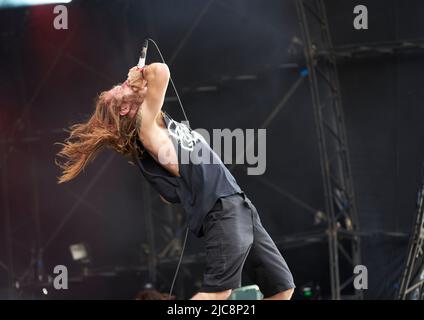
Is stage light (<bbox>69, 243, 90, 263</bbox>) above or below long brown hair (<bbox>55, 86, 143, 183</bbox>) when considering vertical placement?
below

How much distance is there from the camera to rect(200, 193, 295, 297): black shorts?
4422 mm

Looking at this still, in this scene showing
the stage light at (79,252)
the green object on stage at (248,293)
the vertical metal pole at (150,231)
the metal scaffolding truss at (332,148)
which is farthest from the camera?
the stage light at (79,252)

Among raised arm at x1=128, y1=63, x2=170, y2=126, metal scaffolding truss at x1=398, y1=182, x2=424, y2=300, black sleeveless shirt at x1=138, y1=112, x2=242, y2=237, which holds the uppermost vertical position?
raised arm at x1=128, y1=63, x2=170, y2=126

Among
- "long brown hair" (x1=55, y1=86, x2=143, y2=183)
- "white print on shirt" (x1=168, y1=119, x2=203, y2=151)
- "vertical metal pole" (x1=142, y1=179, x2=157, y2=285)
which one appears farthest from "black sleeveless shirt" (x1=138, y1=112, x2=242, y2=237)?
"vertical metal pole" (x1=142, y1=179, x2=157, y2=285)

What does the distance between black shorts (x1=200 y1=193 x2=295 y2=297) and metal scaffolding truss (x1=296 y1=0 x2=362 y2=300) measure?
3902mm

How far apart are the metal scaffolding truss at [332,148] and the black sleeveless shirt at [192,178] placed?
3.89 meters

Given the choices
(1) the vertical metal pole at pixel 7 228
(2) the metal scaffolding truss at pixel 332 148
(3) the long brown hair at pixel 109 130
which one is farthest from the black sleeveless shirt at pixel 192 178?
(1) the vertical metal pole at pixel 7 228

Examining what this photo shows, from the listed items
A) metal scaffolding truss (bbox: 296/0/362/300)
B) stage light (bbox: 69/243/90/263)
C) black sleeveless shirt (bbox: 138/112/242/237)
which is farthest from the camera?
stage light (bbox: 69/243/90/263)

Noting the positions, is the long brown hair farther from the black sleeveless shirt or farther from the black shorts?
the black shorts

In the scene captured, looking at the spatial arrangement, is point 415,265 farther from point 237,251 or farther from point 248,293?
point 248,293

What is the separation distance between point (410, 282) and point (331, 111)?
2.11m

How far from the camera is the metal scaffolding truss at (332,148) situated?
8.39m

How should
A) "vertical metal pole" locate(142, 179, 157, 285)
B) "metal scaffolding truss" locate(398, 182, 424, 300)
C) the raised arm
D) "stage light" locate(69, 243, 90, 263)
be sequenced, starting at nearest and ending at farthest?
the raised arm → "metal scaffolding truss" locate(398, 182, 424, 300) → "vertical metal pole" locate(142, 179, 157, 285) → "stage light" locate(69, 243, 90, 263)

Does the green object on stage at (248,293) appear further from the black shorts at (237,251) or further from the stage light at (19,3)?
the stage light at (19,3)
